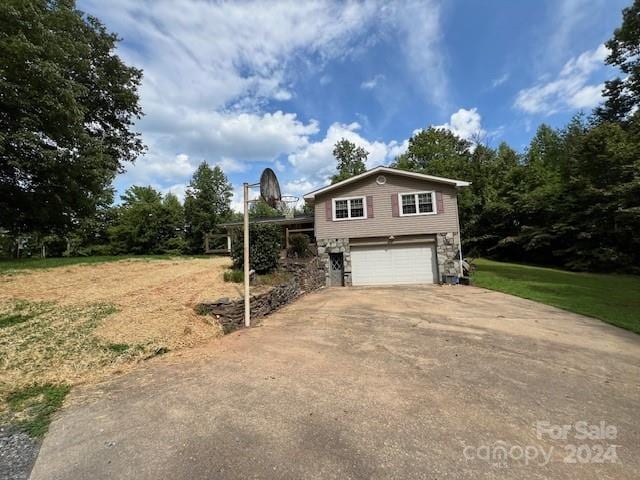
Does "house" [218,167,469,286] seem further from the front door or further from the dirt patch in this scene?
the dirt patch

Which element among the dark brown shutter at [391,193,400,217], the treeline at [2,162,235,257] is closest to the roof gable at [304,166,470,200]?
the dark brown shutter at [391,193,400,217]

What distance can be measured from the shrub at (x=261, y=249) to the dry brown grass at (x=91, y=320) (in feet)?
3.37

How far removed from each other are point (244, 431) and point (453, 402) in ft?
7.69

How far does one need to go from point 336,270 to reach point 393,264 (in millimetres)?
2796

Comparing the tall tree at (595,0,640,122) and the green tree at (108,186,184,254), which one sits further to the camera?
the green tree at (108,186,184,254)

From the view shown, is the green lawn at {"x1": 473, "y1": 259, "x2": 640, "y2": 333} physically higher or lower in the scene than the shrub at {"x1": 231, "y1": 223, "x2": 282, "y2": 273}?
lower

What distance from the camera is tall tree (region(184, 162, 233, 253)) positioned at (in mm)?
29438

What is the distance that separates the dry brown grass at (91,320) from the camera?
15.2 ft

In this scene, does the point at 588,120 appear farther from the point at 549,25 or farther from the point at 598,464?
the point at 598,464

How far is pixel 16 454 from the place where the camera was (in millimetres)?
2699

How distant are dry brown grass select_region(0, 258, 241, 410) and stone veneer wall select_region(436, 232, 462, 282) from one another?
9.79 metres

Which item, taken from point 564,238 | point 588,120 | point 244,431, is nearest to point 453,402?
point 244,431

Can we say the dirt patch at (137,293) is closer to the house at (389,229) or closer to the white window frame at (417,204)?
the house at (389,229)

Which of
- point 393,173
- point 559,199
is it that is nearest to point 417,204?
point 393,173
